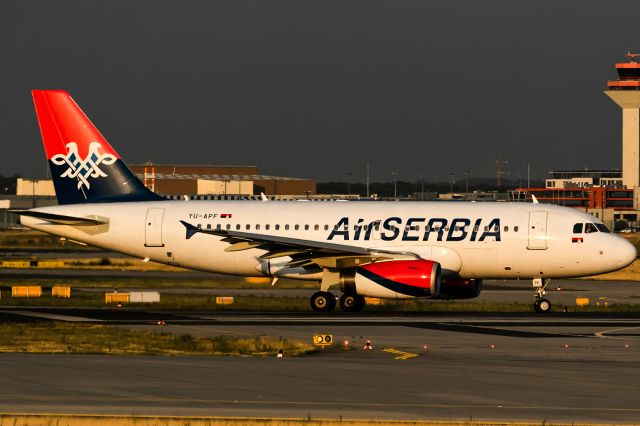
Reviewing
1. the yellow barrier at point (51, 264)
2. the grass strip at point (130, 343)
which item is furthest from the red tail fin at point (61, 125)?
the yellow barrier at point (51, 264)

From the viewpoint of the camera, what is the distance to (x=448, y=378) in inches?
1025

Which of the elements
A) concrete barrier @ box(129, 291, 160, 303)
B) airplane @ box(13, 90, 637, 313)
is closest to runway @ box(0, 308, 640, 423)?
airplane @ box(13, 90, 637, 313)

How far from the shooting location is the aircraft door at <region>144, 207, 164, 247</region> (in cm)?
4875

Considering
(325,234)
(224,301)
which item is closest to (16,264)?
(224,301)

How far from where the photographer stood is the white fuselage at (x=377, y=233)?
4619cm

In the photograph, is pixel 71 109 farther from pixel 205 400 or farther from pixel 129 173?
pixel 205 400

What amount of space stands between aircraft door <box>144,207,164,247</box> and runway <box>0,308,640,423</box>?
1140cm

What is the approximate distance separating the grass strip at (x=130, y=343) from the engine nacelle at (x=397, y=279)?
35.1 feet

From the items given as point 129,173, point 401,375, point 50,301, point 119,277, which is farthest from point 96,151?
point 401,375

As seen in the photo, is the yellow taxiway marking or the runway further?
the yellow taxiway marking

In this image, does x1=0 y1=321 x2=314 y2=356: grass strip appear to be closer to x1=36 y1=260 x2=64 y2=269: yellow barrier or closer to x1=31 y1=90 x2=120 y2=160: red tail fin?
x1=31 y1=90 x2=120 y2=160: red tail fin

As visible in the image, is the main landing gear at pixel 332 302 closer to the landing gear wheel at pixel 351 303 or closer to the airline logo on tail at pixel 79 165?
the landing gear wheel at pixel 351 303

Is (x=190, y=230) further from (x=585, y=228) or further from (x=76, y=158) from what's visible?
(x=585, y=228)

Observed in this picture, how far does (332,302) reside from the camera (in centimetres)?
4516
